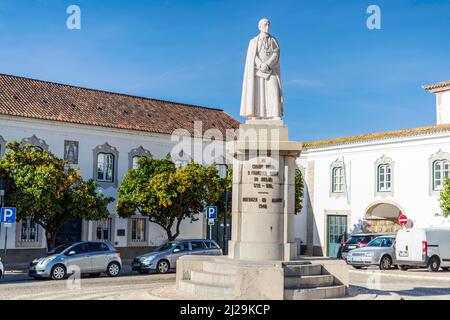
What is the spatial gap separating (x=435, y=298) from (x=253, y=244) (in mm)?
4667

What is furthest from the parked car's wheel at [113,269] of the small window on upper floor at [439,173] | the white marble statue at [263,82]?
the small window on upper floor at [439,173]

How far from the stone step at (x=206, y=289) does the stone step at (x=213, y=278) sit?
0.61ft

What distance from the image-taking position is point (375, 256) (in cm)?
2752

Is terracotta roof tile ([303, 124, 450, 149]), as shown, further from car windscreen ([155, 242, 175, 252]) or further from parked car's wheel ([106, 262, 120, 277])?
parked car's wheel ([106, 262, 120, 277])

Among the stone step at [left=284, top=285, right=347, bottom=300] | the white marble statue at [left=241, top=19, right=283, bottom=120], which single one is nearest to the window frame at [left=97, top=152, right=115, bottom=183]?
the white marble statue at [left=241, top=19, right=283, bottom=120]

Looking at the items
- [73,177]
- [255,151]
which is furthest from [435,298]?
[73,177]

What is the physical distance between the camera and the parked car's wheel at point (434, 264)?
2697cm

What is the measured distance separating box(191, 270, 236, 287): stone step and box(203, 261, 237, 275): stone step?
0.42 feet

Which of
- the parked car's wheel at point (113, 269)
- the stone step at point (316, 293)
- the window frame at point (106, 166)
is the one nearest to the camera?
the stone step at point (316, 293)

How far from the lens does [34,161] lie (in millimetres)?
26578

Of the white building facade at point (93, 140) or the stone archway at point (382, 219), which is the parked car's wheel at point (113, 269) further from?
the stone archway at point (382, 219)

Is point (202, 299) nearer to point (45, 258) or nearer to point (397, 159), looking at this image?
point (45, 258)

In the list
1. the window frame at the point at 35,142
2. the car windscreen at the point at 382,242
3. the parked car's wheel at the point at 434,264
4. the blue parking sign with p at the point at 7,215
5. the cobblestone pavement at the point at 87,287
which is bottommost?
the cobblestone pavement at the point at 87,287

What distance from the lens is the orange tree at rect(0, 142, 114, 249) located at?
2531 cm
